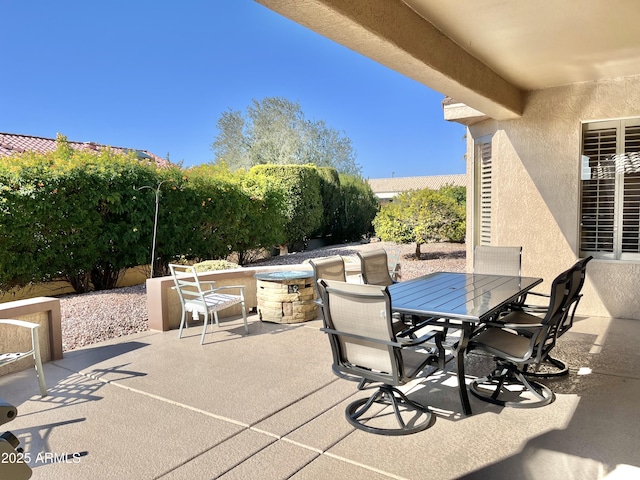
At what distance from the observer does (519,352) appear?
11.3 ft

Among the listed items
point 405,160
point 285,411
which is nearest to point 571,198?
point 285,411

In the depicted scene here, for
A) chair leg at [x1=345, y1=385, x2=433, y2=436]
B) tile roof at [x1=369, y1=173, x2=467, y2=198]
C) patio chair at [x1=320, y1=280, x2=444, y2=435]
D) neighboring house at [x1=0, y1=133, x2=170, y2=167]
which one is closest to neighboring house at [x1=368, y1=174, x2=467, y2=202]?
tile roof at [x1=369, y1=173, x2=467, y2=198]

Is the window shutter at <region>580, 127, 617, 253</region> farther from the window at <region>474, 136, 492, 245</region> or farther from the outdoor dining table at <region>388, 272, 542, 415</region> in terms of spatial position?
the outdoor dining table at <region>388, 272, 542, 415</region>

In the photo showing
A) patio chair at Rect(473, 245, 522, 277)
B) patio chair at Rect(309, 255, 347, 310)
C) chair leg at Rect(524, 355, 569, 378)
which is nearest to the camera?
chair leg at Rect(524, 355, 569, 378)

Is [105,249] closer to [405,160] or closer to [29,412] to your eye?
[29,412]

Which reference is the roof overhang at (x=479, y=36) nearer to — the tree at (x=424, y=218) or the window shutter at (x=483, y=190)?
the window shutter at (x=483, y=190)

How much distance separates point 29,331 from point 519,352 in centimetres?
457

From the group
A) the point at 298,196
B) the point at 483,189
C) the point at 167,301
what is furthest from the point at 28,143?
the point at 483,189

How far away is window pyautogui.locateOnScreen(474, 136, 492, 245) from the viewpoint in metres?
7.43

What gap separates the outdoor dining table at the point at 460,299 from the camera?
341 cm

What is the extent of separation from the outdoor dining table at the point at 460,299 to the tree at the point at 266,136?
1877 cm

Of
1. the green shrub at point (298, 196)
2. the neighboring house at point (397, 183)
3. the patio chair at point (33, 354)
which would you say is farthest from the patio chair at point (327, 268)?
the neighboring house at point (397, 183)

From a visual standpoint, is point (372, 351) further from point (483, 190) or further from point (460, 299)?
point (483, 190)

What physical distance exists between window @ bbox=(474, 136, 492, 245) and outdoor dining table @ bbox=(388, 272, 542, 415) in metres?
2.46
